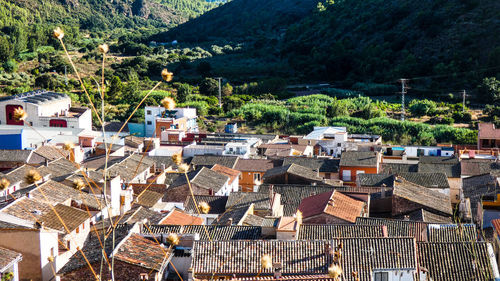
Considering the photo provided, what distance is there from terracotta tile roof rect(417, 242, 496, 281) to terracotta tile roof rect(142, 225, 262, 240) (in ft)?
12.0

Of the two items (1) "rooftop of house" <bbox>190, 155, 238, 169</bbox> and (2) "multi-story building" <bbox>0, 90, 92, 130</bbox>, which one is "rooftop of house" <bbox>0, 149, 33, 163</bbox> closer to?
(1) "rooftop of house" <bbox>190, 155, 238, 169</bbox>

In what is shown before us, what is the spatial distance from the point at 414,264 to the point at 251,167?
16.5 m

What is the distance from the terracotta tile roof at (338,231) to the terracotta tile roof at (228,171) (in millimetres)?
10233

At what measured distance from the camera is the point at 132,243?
12352 millimetres

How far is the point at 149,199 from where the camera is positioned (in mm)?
20906

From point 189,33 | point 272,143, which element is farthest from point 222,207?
point 189,33

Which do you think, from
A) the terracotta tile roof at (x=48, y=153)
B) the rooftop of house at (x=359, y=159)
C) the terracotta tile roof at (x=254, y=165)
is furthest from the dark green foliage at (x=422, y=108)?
the terracotta tile roof at (x=48, y=153)

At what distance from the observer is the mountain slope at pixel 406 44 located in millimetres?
58062

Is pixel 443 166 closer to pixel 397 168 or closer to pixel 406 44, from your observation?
pixel 397 168

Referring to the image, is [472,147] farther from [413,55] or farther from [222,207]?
[413,55]

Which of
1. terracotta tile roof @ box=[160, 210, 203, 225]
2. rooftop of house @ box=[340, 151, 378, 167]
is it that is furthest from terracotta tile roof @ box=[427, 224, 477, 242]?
rooftop of house @ box=[340, 151, 378, 167]

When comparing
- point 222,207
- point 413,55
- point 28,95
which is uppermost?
point 413,55

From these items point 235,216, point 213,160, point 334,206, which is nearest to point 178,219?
point 235,216

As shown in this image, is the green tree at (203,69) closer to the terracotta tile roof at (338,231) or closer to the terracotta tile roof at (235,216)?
the terracotta tile roof at (235,216)
